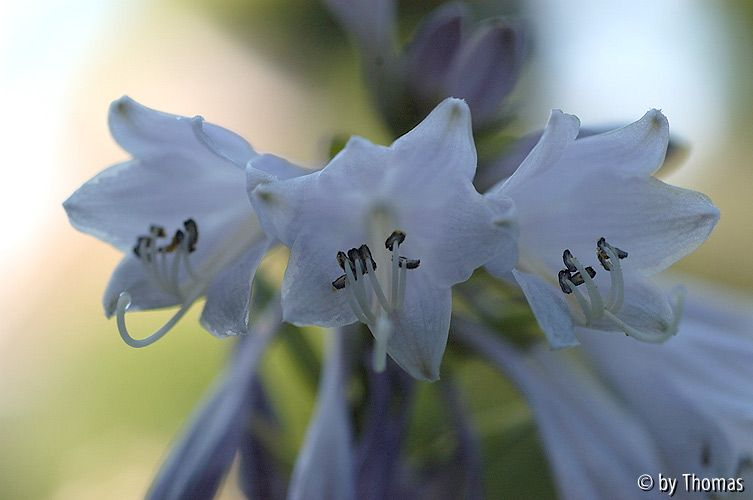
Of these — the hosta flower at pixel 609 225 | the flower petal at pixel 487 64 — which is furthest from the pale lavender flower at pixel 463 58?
the hosta flower at pixel 609 225

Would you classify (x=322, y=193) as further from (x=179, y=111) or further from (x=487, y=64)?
(x=179, y=111)

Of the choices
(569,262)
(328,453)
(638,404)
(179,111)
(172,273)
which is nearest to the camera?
(569,262)

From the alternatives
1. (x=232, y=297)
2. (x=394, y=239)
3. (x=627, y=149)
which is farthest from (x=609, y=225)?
(x=232, y=297)

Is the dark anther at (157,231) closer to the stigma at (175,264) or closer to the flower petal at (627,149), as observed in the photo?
the stigma at (175,264)

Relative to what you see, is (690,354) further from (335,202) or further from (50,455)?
(50,455)

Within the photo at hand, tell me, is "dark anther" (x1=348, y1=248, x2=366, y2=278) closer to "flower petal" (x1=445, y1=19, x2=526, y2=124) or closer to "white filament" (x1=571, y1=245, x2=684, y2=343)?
"white filament" (x1=571, y1=245, x2=684, y2=343)
